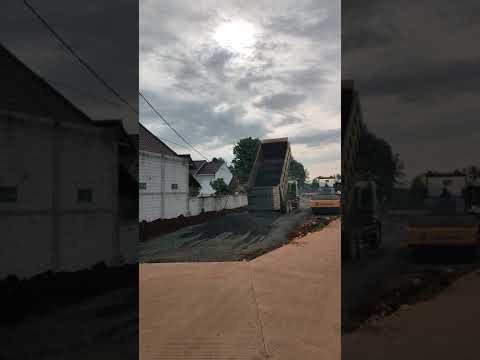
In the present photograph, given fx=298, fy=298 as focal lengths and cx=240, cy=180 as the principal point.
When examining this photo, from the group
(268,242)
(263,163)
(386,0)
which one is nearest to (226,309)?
(386,0)

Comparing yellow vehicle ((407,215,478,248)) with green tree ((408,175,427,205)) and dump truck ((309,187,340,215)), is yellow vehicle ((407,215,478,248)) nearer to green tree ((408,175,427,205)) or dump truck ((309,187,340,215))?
green tree ((408,175,427,205))

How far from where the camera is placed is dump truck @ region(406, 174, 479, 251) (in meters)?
1.88

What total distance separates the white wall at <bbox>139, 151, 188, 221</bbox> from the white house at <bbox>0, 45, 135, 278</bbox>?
27.2ft

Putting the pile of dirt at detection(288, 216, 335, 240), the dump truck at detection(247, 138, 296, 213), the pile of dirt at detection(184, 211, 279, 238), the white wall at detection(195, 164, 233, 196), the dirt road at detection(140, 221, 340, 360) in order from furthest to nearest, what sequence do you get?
the white wall at detection(195, 164, 233, 196), the dump truck at detection(247, 138, 296, 213), the pile of dirt at detection(184, 211, 279, 238), the pile of dirt at detection(288, 216, 335, 240), the dirt road at detection(140, 221, 340, 360)

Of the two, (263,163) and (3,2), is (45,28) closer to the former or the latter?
(3,2)

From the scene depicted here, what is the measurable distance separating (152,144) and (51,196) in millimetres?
10145

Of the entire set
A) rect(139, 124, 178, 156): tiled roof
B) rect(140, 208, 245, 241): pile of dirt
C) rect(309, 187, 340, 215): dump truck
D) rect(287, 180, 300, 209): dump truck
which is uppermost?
rect(139, 124, 178, 156): tiled roof

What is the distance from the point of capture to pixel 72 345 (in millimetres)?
1869

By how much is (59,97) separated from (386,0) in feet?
7.36

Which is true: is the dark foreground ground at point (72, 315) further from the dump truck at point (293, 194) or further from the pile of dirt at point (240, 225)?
the dump truck at point (293, 194)

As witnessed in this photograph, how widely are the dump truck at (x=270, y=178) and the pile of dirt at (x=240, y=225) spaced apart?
0.40m

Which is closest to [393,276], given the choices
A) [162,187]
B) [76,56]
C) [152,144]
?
[76,56]

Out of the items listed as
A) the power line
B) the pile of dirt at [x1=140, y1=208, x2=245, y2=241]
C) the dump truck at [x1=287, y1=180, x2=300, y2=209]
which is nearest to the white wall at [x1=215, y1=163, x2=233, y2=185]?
the dump truck at [x1=287, y1=180, x2=300, y2=209]

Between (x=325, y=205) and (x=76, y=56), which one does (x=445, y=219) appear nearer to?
(x=76, y=56)
